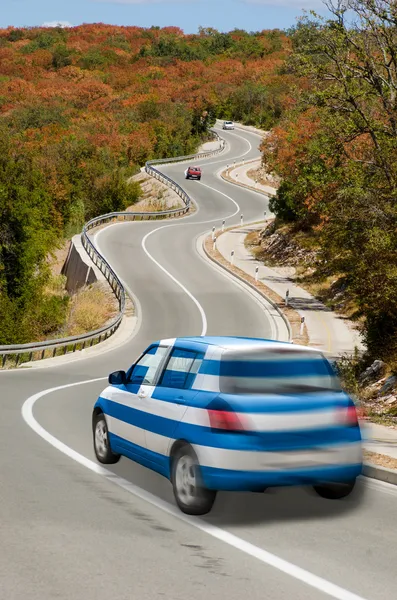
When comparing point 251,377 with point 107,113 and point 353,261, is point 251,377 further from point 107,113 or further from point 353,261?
point 107,113

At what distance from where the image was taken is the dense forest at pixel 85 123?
4994 centimetres

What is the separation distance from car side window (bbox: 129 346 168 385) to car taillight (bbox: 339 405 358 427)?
6.82ft

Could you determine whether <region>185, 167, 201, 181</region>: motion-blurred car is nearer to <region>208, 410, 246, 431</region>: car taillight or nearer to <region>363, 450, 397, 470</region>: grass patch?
<region>363, 450, 397, 470</region>: grass patch

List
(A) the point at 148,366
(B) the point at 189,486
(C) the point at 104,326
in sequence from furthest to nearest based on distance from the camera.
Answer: (C) the point at 104,326
(A) the point at 148,366
(B) the point at 189,486

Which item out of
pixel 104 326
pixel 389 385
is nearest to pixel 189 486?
pixel 389 385

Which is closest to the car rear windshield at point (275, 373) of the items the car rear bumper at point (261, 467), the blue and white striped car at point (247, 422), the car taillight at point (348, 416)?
the blue and white striped car at point (247, 422)

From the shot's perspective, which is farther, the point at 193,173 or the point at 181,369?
the point at 193,173

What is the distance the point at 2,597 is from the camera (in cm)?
535

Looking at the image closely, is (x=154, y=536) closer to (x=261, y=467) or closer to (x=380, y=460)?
(x=261, y=467)

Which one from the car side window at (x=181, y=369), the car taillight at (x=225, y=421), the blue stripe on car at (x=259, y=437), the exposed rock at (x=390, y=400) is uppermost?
the car side window at (x=181, y=369)

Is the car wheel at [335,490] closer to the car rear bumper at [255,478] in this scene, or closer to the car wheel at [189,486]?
the car rear bumper at [255,478]

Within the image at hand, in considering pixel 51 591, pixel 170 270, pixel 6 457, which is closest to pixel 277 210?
pixel 170 270

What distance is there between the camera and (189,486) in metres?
7.80

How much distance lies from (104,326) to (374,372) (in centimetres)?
1852
